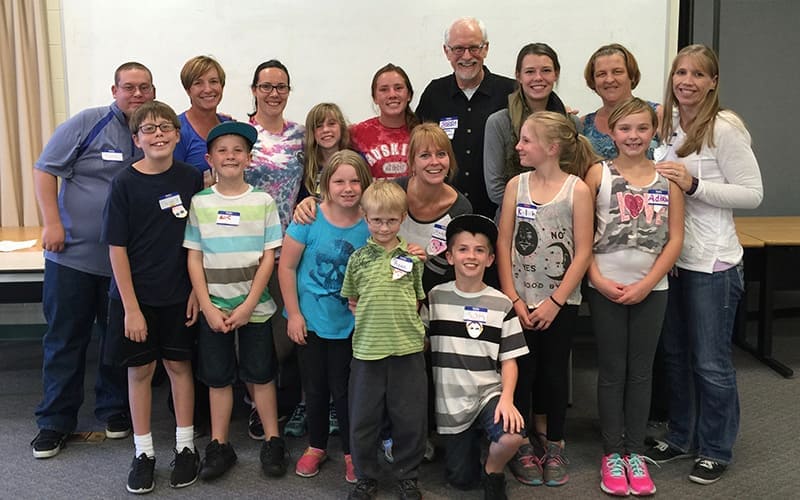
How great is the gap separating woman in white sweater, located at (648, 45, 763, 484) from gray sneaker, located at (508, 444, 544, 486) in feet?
1.86

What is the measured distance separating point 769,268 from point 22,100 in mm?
4551

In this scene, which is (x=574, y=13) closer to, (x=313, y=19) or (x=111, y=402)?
(x=313, y=19)

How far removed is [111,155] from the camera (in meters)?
2.64

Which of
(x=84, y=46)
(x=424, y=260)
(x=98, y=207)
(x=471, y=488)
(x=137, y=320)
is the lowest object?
(x=471, y=488)

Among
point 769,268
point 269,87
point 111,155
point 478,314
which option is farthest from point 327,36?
point 769,268

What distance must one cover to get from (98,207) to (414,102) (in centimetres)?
214

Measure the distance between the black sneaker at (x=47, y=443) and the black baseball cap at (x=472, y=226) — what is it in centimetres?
189

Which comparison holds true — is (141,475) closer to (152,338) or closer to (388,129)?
(152,338)

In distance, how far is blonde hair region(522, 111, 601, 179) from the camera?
225cm

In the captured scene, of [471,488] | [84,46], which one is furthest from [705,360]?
[84,46]

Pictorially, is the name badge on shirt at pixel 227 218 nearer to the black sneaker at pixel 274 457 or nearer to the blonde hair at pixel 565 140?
the black sneaker at pixel 274 457

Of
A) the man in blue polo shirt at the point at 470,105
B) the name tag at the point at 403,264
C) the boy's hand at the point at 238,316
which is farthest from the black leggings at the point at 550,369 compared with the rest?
the boy's hand at the point at 238,316

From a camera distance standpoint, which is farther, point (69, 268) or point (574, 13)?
point (574, 13)

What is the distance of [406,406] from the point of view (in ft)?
7.27
